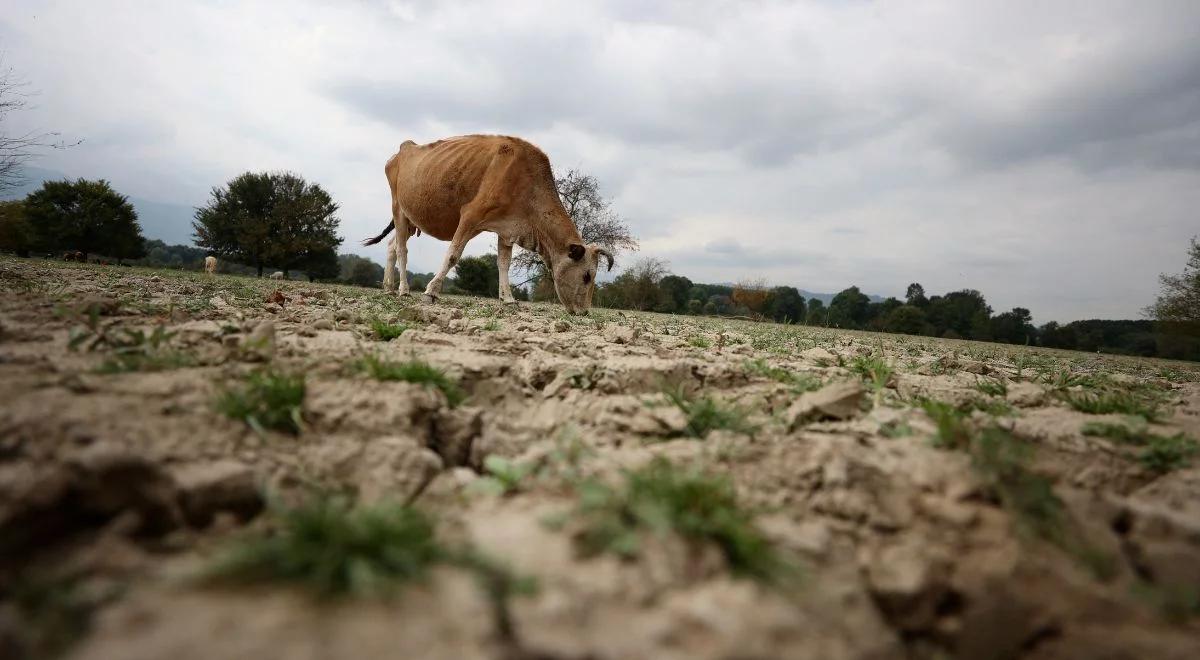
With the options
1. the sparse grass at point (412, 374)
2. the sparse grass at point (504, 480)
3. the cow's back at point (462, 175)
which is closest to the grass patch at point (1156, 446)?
the sparse grass at point (504, 480)

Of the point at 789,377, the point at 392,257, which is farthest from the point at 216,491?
the point at 392,257

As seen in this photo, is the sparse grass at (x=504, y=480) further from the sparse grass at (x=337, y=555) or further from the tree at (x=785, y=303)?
the tree at (x=785, y=303)

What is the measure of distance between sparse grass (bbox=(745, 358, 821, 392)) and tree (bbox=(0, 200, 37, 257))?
39.0m

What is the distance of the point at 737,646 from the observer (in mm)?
918

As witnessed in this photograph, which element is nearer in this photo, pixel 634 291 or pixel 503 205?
pixel 503 205

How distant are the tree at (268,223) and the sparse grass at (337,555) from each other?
130 feet

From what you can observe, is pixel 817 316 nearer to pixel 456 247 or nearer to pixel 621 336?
pixel 456 247

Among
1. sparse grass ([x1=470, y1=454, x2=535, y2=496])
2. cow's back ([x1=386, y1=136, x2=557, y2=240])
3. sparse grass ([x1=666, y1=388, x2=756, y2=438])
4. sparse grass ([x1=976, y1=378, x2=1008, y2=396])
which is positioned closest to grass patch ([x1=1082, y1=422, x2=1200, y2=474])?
sparse grass ([x1=976, y1=378, x2=1008, y2=396])

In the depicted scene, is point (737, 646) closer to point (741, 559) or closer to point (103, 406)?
point (741, 559)

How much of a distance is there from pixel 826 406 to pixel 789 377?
Answer: 32.4 inches

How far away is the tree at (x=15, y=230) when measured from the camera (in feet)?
85.9

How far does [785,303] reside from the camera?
186 feet

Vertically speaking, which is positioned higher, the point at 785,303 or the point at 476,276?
the point at 785,303

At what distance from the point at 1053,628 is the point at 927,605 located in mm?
291
